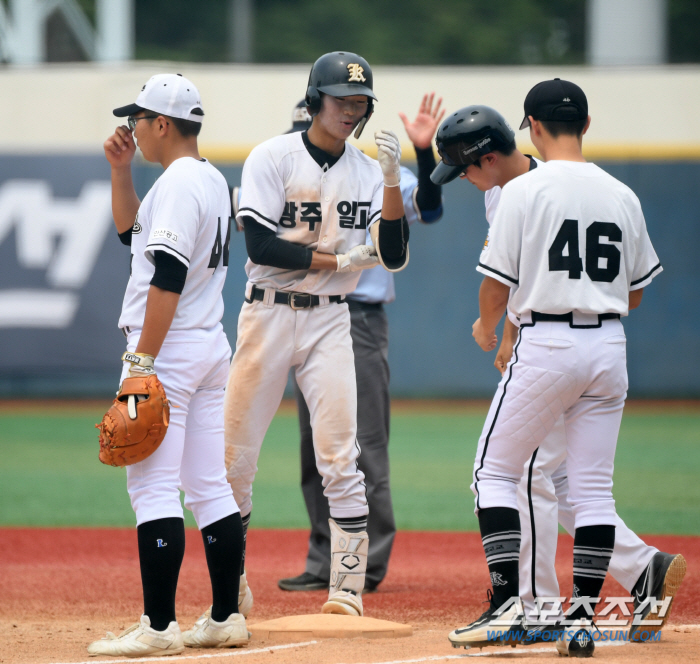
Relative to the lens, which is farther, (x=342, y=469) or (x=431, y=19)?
(x=431, y=19)

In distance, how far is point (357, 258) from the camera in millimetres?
3955

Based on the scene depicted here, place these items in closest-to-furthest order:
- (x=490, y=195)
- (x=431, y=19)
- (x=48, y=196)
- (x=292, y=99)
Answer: (x=490, y=195)
(x=48, y=196)
(x=292, y=99)
(x=431, y=19)

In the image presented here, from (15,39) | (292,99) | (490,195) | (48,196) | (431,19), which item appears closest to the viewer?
(490,195)

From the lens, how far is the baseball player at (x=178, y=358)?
3.34 meters

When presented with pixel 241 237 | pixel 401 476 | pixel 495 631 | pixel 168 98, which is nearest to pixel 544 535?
pixel 495 631

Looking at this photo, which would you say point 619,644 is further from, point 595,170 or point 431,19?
point 431,19

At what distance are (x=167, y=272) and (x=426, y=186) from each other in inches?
63.6

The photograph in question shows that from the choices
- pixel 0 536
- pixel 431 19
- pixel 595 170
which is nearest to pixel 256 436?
pixel 595 170

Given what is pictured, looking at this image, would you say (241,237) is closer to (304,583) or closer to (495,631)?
(304,583)

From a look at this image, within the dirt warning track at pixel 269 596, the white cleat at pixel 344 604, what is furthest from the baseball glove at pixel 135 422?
the white cleat at pixel 344 604

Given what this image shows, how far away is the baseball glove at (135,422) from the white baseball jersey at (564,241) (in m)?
1.18

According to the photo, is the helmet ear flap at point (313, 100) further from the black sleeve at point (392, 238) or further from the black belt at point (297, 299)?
the black belt at point (297, 299)

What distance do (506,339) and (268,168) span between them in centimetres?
116

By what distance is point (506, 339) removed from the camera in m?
3.91
